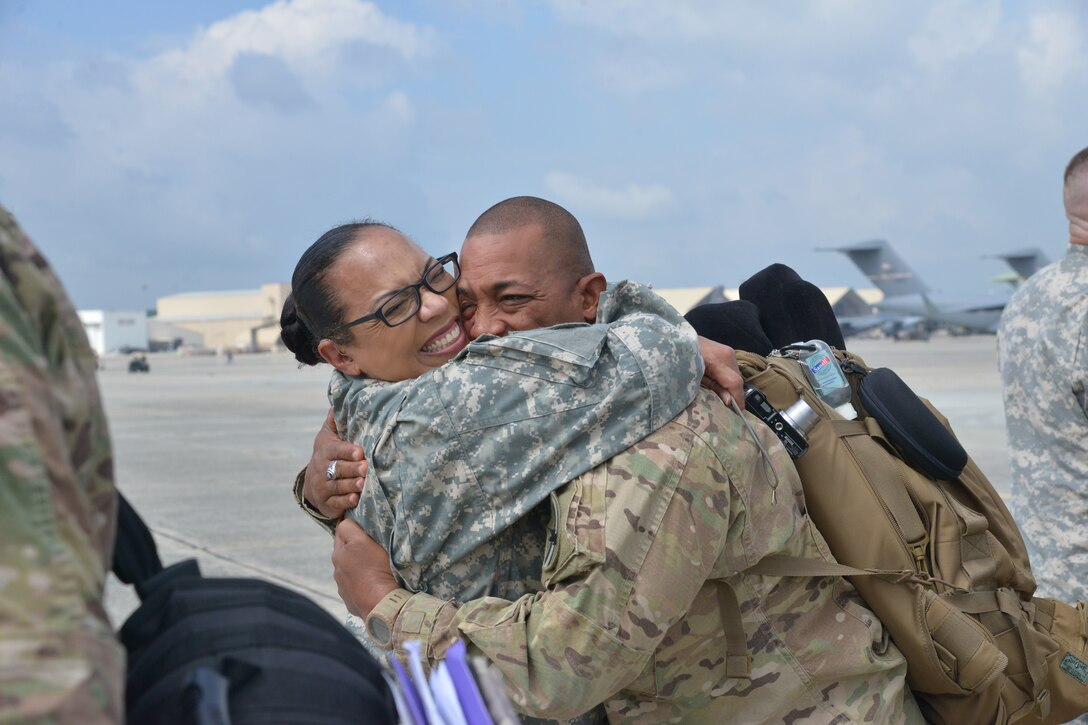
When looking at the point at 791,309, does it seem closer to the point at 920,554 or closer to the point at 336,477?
the point at 920,554

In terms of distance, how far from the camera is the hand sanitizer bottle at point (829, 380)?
7.05 feet

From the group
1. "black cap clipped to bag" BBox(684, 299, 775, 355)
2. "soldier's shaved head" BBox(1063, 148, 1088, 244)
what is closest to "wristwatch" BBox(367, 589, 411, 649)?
"black cap clipped to bag" BBox(684, 299, 775, 355)

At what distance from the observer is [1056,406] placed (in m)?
3.88

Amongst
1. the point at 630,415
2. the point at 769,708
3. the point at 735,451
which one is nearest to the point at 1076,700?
the point at 769,708

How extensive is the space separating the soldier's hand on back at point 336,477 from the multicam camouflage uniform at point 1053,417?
2.87 metres

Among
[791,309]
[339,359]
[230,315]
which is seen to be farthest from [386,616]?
[230,315]

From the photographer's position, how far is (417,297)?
2.13 meters

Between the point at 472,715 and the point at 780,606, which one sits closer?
the point at 472,715

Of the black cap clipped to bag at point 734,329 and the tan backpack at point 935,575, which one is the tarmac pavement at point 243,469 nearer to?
the black cap clipped to bag at point 734,329

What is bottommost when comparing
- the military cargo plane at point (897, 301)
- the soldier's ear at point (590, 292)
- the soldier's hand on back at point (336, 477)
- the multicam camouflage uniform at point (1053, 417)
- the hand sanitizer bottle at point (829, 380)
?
the military cargo plane at point (897, 301)

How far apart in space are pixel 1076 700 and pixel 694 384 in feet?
3.49

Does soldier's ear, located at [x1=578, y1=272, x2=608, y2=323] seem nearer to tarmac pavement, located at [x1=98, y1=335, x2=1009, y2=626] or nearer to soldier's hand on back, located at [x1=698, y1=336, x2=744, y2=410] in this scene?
soldier's hand on back, located at [x1=698, y1=336, x2=744, y2=410]

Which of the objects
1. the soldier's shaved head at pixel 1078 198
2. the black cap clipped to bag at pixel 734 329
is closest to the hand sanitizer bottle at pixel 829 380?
the black cap clipped to bag at pixel 734 329

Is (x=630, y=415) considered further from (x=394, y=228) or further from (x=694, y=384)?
(x=394, y=228)
